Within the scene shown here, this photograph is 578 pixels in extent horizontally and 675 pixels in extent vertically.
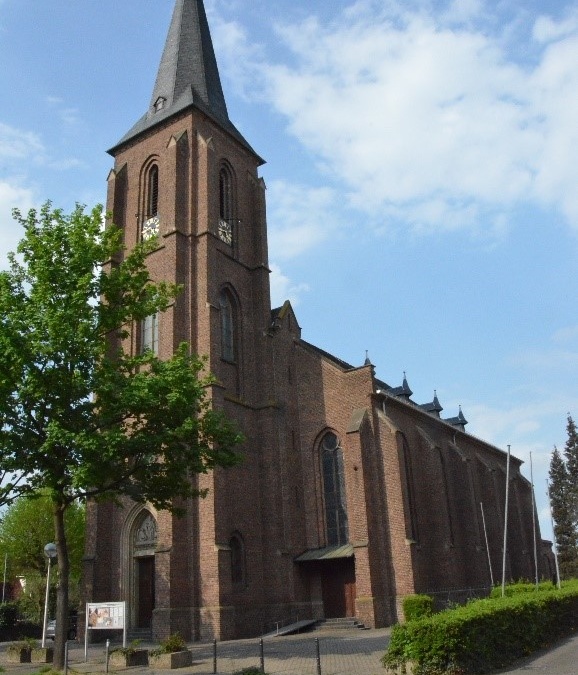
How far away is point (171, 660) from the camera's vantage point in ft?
56.1

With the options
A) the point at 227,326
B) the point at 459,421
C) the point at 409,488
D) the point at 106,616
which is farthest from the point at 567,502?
the point at 106,616

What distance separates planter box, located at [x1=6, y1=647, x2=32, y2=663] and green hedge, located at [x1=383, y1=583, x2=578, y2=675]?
1218cm

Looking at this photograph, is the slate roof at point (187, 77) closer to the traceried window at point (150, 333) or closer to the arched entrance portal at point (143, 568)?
the traceried window at point (150, 333)

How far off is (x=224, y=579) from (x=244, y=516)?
3.47 m

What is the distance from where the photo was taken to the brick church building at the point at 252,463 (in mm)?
25141

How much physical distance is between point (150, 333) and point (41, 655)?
13.5m

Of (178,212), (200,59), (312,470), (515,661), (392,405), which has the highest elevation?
(200,59)

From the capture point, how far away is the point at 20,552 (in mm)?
45750

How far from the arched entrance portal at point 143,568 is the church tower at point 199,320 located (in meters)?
0.04

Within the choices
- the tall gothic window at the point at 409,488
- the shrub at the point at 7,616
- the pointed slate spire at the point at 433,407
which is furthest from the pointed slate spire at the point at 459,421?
the shrub at the point at 7,616

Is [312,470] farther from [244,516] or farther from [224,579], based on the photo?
[224,579]

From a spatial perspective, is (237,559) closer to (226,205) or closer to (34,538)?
(226,205)

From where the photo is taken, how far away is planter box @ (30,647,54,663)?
2005 cm

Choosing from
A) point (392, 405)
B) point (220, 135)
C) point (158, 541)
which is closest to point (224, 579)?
point (158, 541)
